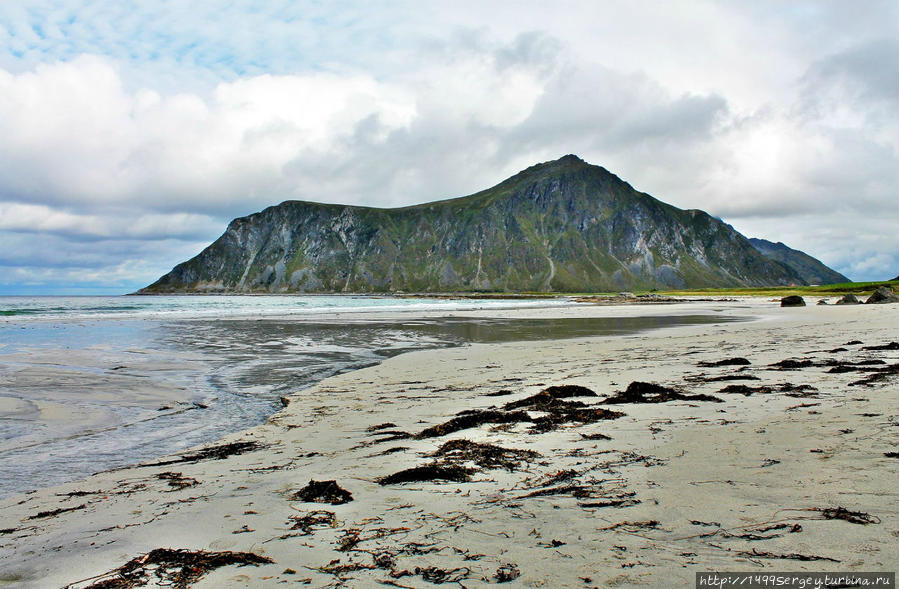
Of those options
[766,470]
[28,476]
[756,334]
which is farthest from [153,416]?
[756,334]

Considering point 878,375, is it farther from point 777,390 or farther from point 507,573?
point 507,573

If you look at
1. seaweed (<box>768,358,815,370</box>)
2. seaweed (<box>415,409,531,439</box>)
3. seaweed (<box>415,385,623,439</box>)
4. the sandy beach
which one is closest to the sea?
the sandy beach

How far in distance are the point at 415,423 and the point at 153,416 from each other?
621 centimetres

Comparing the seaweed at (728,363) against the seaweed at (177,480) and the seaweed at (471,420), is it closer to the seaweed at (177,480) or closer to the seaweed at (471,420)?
the seaweed at (471,420)

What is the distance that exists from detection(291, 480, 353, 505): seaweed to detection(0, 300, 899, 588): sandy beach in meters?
0.02

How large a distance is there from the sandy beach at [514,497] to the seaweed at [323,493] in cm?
2

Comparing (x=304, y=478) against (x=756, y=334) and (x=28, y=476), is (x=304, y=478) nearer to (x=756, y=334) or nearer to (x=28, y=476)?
(x=28, y=476)

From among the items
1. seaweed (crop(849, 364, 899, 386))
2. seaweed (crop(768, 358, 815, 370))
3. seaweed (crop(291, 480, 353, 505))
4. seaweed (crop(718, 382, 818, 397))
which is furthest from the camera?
seaweed (crop(768, 358, 815, 370))

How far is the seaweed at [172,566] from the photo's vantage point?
4.03 metres

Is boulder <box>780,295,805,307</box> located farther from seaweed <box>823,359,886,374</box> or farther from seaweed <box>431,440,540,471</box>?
seaweed <box>431,440,540,471</box>

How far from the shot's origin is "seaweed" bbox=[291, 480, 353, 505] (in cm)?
563

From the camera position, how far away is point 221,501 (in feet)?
19.4

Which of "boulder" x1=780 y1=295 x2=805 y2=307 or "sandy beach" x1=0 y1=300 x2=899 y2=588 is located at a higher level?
"boulder" x1=780 y1=295 x2=805 y2=307

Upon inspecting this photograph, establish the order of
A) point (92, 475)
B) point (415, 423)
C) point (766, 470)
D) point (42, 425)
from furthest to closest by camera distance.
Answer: point (42, 425) → point (415, 423) → point (92, 475) → point (766, 470)
